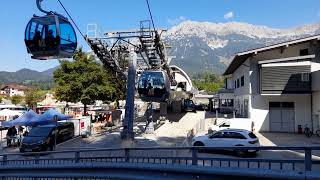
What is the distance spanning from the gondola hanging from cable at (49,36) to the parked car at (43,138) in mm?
11454

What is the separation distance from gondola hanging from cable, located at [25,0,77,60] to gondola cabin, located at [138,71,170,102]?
13598 millimetres

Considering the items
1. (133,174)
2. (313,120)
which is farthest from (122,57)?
(133,174)

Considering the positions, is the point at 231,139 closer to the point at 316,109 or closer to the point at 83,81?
the point at 316,109

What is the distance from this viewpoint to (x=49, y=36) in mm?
13836

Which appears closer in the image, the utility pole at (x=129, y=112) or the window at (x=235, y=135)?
the utility pole at (x=129, y=112)

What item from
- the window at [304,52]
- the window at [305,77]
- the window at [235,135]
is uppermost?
the window at [304,52]

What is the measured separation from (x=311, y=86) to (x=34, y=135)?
21.5 metres

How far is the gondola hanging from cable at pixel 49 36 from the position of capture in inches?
543

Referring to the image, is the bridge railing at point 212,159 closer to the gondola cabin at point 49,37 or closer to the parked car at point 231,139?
the gondola cabin at point 49,37

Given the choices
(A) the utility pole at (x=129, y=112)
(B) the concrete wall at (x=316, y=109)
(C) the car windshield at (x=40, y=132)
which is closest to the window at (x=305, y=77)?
(B) the concrete wall at (x=316, y=109)

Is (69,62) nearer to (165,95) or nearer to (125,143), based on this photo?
(165,95)

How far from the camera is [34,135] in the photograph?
2545cm

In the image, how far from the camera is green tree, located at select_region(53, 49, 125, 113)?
4794 cm

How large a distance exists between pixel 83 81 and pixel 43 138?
76.6ft
